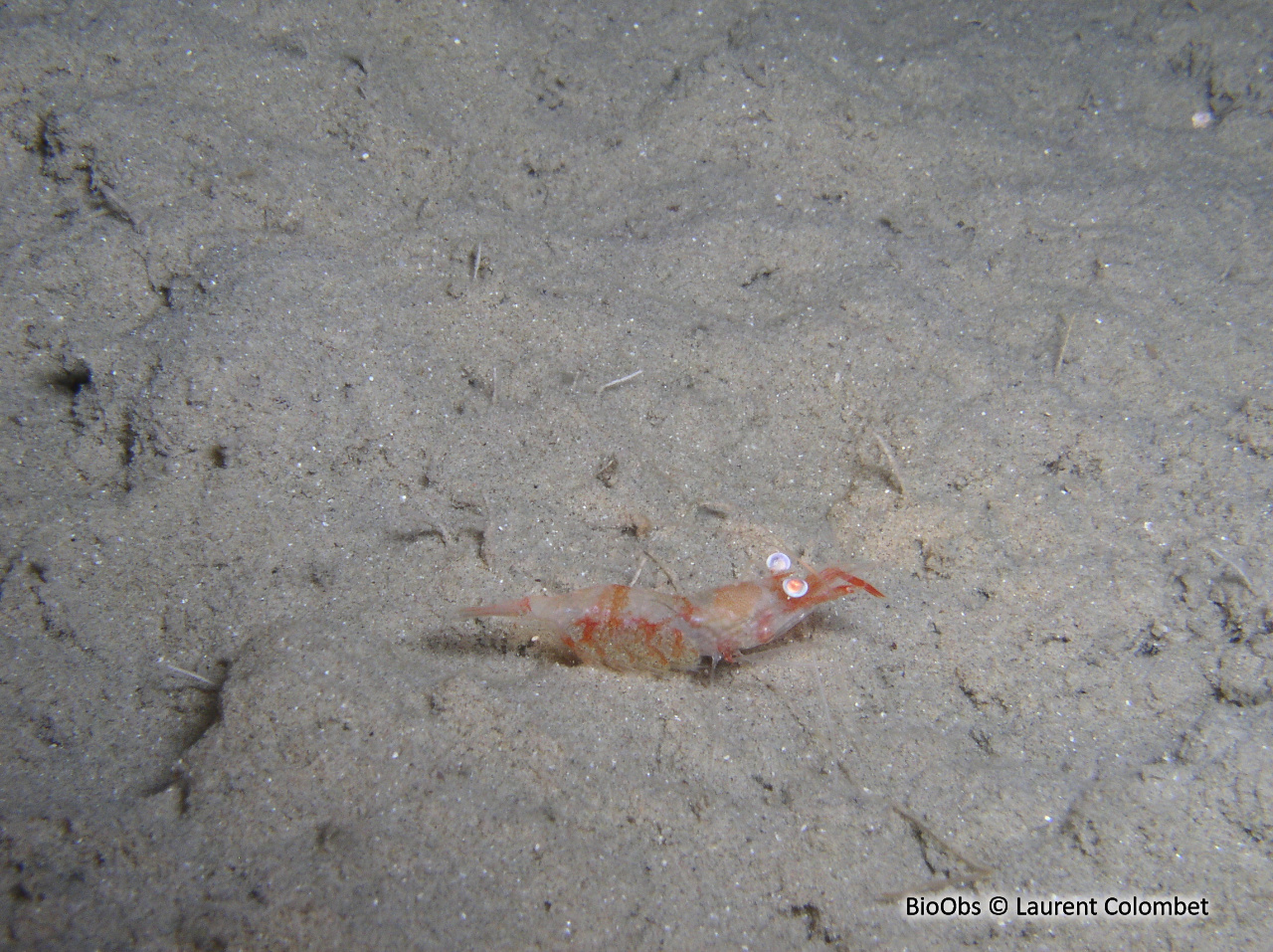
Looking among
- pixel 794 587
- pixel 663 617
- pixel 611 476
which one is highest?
pixel 611 476

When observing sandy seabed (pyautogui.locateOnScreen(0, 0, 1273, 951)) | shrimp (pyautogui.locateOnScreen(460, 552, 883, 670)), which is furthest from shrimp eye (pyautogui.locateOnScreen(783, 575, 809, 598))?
sandy seabed (pyautogui.locateOnScreen(0, 0, 1273, 951))

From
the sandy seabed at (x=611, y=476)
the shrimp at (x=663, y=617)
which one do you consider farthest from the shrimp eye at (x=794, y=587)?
the sandy seabed at (x=611, y=476)

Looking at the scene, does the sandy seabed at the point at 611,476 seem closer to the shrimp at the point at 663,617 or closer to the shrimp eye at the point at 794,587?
the shrimp at the point at 663,617

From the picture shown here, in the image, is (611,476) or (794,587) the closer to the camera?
(794,587)

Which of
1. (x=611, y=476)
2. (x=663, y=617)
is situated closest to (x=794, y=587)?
(x=663, y=617)

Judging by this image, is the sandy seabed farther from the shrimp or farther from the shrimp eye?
the shrimp eye

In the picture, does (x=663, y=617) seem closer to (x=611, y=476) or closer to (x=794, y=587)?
(x=794, y=587)

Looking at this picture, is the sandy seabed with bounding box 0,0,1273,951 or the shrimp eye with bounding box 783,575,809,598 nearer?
the sandy seabed with bounding box 0,0,1273,951

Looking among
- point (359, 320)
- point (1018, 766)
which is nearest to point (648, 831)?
point (1018, 766)
